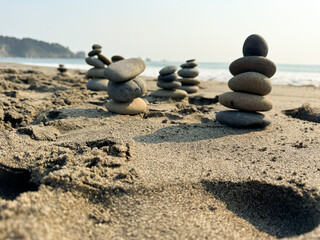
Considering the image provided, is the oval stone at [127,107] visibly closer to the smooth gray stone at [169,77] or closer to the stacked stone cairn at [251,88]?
the stacked stone cairn at [251,88]

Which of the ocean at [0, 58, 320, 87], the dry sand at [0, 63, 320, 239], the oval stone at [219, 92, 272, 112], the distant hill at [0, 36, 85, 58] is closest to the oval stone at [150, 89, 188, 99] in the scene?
the oval stone at [219, 92, 272, 112]

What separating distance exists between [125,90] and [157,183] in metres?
3.20

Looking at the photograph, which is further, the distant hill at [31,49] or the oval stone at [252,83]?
the distant hill at [31,49]

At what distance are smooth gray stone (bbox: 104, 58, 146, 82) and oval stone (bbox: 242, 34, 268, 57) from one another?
230 centimetres

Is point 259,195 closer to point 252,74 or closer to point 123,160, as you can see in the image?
point 123,160

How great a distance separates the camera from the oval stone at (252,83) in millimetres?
4889

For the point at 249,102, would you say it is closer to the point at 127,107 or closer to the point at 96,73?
the point at 127,107

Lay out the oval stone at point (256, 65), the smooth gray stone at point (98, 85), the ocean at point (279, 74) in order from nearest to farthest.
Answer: the oval stone at point (256, 65) < the smooth gray stone at point (98, 85) < the ocean at point (279, 74)

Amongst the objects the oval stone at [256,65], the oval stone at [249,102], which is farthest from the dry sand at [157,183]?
the oval stone at [256,65]

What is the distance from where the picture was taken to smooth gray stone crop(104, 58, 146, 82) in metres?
5.47

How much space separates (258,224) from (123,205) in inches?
51.4

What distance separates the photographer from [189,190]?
8.99ft

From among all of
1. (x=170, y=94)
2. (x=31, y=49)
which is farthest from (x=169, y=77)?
(x=31, y=49)

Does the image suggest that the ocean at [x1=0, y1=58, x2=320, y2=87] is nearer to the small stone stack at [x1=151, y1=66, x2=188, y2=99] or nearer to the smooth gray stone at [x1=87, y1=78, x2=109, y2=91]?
the small stone stack at [x1=151, y1=66, x2=188, y2=99]
